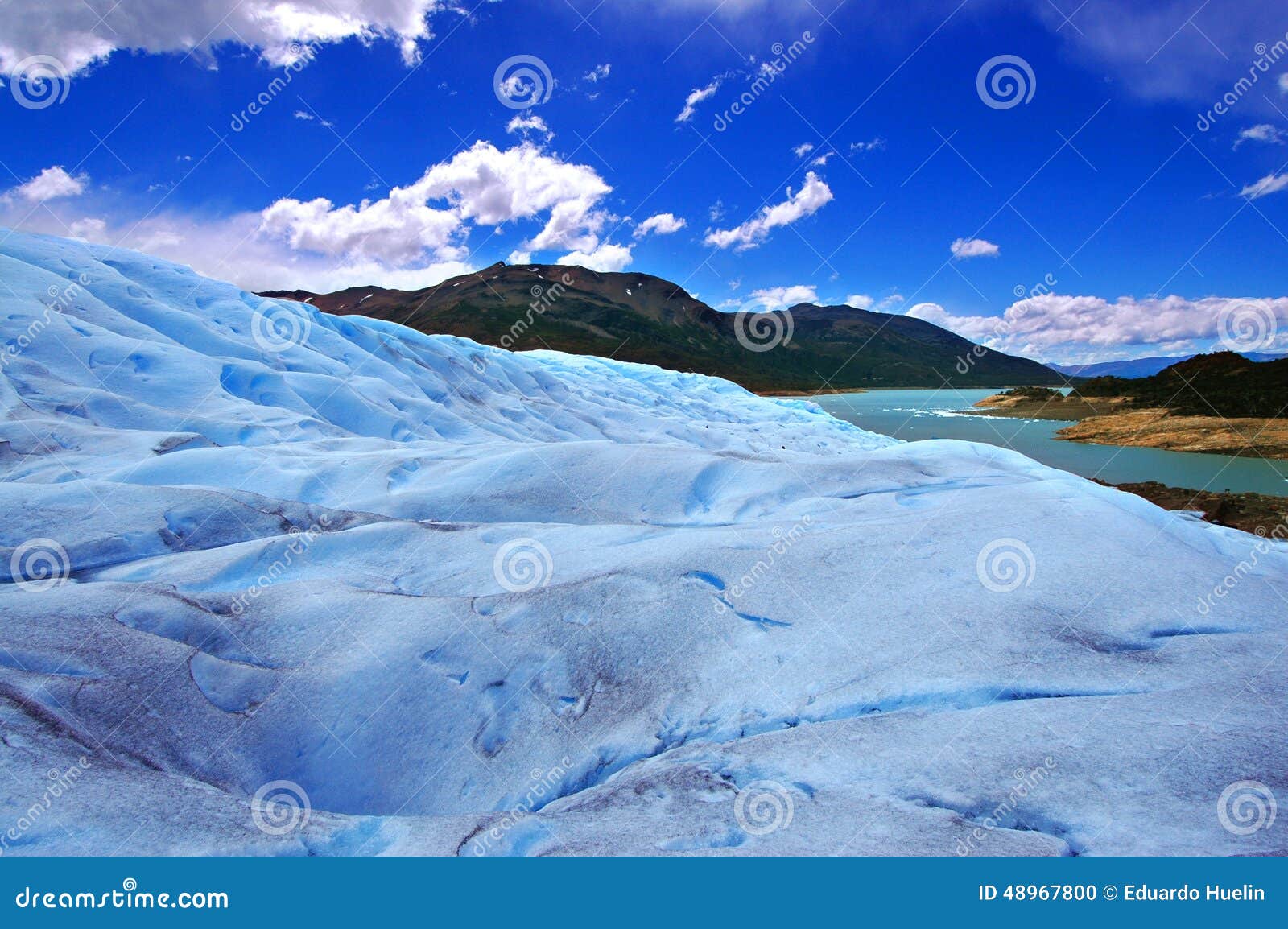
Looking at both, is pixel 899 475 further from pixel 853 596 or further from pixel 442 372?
pixel 442 372

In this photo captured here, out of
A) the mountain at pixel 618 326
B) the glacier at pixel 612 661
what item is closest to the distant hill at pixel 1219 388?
the glacier at pixel 612 661

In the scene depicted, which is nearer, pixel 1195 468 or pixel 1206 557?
pixel 1206 557

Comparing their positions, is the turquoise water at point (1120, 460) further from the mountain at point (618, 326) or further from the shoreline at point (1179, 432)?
the mountain at point (618, 326)

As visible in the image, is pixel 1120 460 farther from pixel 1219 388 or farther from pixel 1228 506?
pixel 1219 388

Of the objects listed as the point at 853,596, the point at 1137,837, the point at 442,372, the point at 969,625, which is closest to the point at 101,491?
the point at 853,596

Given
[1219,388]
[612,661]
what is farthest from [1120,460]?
[612,661]
